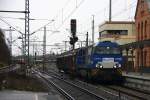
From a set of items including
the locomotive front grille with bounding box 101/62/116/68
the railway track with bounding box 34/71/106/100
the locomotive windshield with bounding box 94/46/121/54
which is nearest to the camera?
the railway track with bounding box 34/71/106/100

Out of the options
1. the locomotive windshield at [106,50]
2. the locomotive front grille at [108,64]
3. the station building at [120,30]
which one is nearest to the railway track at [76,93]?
the locomotive front grille at [108,64]

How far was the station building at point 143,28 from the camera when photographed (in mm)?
69750

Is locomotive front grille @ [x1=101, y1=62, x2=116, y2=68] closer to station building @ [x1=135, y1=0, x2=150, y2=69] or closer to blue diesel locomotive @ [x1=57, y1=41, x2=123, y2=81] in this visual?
blue diesel locomotive @ [x1=57, y1=41, x2=123, y2=81]

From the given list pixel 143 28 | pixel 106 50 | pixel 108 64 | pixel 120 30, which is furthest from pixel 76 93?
pixel 120 30

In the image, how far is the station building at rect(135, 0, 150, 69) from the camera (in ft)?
229

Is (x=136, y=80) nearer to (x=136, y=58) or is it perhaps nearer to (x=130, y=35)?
(x=136, y=58)

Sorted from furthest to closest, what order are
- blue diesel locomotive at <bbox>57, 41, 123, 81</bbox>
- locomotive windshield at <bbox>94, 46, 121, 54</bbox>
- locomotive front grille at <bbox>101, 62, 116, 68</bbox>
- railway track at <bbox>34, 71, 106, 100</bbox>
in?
locomotive windshield at <bbox>94, 46, 121, 54</bbox>, blue diesel locomotive at <bbox>57, 41, 123, 81</bbox>, locomotive front grille at <bbox>101, 62, 116, 68</bbox>, railway track at <bbox>34, 71, 106, 100</bbox>

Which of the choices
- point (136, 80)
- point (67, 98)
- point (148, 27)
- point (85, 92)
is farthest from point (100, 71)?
point (148, 27)

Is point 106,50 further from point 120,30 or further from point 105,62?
point 120,30

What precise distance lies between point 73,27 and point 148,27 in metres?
19.6

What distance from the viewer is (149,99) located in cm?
2200

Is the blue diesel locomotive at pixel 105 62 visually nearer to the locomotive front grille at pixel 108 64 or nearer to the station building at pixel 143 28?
the locomotive front grille at pixel 108 64

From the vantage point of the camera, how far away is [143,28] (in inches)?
2948

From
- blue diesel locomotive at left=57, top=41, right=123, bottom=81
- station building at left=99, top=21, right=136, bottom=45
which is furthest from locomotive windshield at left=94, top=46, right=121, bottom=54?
station building at left=99, top=21, right=136, bottom=45
